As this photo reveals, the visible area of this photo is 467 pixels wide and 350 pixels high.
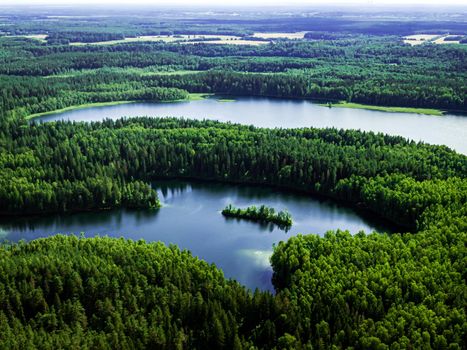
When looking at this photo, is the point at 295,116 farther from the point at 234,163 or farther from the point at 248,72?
the point at 248,72

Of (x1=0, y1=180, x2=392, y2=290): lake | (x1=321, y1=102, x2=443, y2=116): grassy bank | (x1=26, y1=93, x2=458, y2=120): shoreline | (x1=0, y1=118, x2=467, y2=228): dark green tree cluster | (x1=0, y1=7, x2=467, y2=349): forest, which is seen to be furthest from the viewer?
(x1=26, y1=93, x2=458, y2=120): shoreline

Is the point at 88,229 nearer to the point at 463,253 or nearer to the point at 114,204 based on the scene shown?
the point at 114,204

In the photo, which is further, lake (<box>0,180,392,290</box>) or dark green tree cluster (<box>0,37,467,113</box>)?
dark green tree cluster (<box>0,37,467,113</box>)

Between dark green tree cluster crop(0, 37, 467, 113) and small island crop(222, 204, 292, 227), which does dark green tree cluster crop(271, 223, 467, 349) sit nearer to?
small island crop(222, 204, 292, 227)

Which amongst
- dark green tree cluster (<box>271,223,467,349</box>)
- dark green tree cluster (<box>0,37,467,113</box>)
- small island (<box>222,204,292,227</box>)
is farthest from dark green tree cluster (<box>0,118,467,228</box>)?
dark green tree cluster (<box>0,37,467,113</box>)

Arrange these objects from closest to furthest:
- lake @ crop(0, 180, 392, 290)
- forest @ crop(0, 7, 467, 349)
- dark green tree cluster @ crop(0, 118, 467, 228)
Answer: forest @ crop(0, 7, 467, 349) < lake @ crop(0, 180, 392, 290) < dark green tree cluster @ crop(0, 118, 467, 228)

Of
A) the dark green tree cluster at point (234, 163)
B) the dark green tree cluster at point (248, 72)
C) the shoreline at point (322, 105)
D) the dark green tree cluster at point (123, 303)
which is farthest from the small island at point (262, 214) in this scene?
the dark green tree cluster at point (248, 72)
